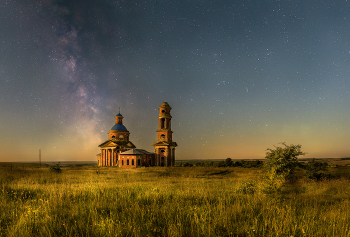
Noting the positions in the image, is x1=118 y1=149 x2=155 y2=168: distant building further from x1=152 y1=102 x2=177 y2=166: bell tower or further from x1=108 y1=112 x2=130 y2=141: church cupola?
x1=108 y1=112 x2=130 y2=141: church cupola

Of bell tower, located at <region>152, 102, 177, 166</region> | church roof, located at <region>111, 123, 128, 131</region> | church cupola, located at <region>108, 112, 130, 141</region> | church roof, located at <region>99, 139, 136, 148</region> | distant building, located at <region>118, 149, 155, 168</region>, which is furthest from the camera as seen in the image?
church roof, located at <region>111, 123, 128, 131</region>

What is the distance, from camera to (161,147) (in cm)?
4850

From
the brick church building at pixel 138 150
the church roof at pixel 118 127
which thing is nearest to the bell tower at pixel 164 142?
the brick church building at pixel 138 150

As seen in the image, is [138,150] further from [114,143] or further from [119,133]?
[119,133]

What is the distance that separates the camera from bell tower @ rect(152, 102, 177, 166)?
4816 centimetres

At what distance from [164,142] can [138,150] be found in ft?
23.1

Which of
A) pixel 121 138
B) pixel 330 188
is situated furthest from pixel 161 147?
pixel 330 188

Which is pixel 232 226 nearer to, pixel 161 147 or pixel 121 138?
pixel 161 147

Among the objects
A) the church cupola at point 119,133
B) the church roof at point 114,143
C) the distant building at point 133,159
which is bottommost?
the distant building at point 133,159

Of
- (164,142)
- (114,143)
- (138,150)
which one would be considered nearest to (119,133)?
(114,143)

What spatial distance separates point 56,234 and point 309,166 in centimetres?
2261

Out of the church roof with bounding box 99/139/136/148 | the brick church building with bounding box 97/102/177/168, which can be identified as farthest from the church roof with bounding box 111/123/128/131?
the church roof with bounding box 99/139/136/148

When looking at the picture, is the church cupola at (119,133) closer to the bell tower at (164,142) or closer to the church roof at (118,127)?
the church roof at (118,127)

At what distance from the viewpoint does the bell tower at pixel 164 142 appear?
48.2 meters
